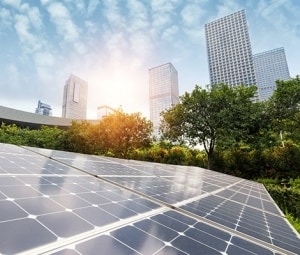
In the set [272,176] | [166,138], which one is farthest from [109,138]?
[272,176]

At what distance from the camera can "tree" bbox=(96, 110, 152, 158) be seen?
3161cm

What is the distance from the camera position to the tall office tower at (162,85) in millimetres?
170250

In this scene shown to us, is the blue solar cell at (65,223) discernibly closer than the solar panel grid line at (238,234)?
Yes

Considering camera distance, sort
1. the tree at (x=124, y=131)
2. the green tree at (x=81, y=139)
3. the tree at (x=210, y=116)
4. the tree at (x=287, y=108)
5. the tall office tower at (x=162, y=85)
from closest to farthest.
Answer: the tree at (x=287, y=108)
the tree at (x=210, y=116)
the tree at (x=124, y=131)
the green tree at (x=81, y=139)
the tall office tower at (x=162, y=85)

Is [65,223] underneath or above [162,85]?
underneath

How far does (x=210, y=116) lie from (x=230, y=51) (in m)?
90.9

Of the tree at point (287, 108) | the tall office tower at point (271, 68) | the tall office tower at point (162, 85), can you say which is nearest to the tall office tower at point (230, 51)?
the tall office tower at point (162, 85)

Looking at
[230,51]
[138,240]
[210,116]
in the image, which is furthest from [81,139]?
[230,51]

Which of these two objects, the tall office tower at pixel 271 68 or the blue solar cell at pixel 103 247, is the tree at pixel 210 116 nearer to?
the blue solar cell at pixel 103 247

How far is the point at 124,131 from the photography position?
104 feet

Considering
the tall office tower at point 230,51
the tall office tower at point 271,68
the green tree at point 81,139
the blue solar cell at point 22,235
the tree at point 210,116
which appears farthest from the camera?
the tall office tower at point 271,68

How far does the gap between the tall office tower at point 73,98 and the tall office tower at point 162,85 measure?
62983 millimetres

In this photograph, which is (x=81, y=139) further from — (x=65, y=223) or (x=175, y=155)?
(x=65, y=223)

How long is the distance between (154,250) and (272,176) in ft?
102
